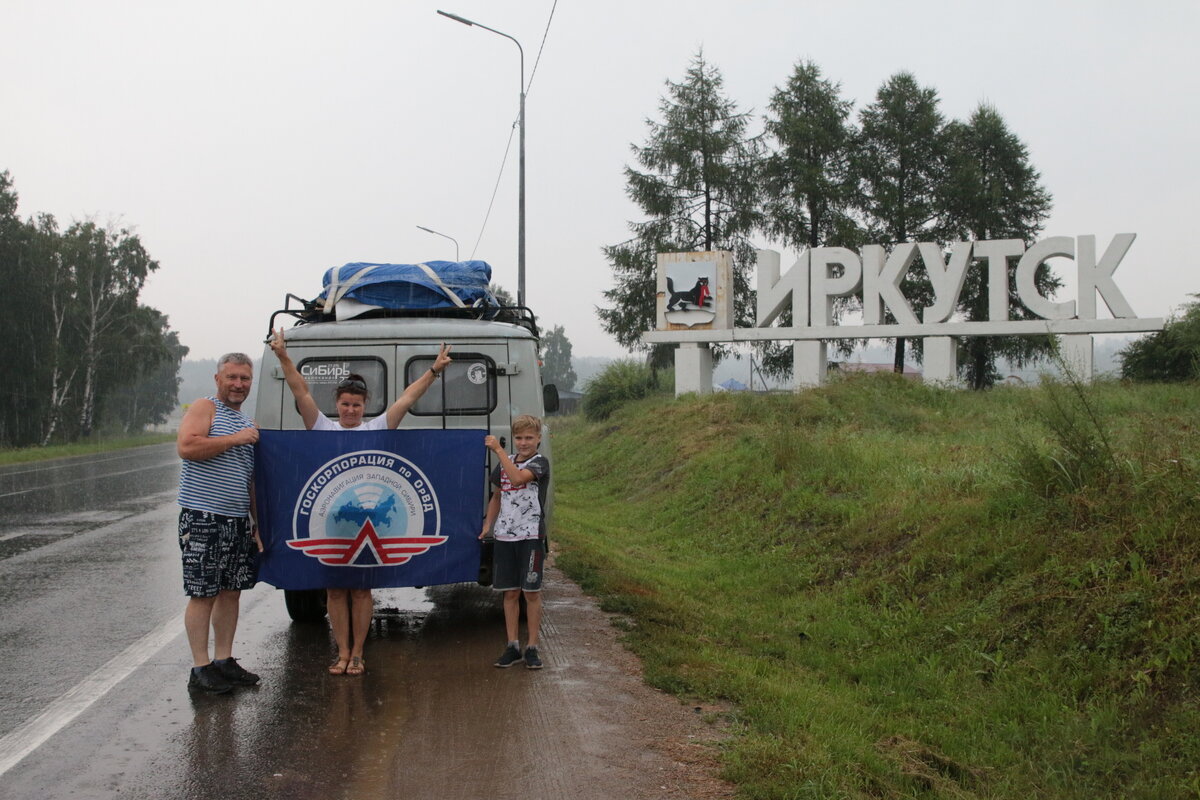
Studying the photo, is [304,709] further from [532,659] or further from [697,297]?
[697,297]

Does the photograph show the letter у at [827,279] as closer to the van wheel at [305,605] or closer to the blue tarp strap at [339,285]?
the blue tarp strap at [339,285]

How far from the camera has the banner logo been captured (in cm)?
641

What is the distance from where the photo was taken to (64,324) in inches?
1962

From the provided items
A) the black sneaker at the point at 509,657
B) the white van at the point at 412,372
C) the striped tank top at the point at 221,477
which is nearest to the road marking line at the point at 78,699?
the white van at the point at 412,372

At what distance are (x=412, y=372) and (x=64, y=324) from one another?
49.1 m

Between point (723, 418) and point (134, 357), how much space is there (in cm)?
3975

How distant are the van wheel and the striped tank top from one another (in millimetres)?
1780

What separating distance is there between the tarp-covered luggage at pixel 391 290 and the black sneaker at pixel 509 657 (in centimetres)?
318

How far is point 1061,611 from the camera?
6.76 meters

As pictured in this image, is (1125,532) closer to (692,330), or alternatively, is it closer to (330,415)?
(330,415)

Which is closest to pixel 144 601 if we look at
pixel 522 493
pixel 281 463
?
pixel 281 463

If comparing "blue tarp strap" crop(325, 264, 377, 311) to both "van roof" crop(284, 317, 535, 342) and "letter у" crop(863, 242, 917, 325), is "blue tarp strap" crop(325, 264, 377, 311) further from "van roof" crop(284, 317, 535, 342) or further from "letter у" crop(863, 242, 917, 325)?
"letter у" crop(863, 242, 917, 325)

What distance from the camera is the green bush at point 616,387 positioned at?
122 feet

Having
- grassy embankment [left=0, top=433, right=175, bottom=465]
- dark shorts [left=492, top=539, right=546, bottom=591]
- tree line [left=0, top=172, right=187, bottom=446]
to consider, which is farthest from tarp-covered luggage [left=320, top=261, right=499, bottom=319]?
tree line [left=0, top=172, right=187, bottom=446]
